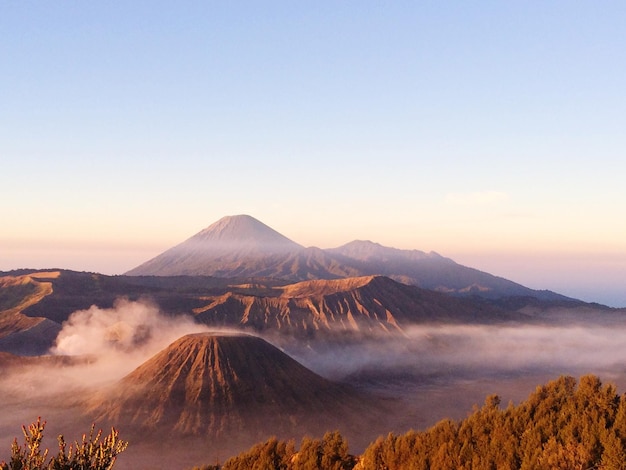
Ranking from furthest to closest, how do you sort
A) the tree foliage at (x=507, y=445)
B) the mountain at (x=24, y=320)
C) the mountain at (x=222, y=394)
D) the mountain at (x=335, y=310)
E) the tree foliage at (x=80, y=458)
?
1. the mountain at (x=335, y=310)
2. the mountain at (x=24, y=320)
3. the mountain at (x=222, y=394)
4. the tree foliage at (x=507, y=445)
5. the tree foliage at (x=80, y=458)

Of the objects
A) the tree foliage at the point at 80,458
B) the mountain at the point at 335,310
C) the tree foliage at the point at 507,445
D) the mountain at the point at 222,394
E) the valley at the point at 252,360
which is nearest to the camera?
the tree foliage at the point at 80,458

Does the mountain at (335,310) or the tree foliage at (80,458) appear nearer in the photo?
the tree foliage at (80,458)

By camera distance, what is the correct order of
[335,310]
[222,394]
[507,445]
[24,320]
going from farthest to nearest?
[335,310] < [24,320] < [222,394] < [507,445]

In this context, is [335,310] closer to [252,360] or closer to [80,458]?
[252,360]

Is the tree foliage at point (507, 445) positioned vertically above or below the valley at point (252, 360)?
above

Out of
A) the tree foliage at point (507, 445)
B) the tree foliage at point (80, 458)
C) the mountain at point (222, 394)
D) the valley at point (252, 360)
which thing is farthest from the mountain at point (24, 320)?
the tree foliage at point (80, 458)

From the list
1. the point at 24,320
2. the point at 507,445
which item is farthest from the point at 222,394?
the point at 24,320

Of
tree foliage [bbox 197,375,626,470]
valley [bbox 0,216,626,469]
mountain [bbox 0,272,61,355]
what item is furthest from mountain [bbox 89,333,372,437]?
mountain [bbox 0,272,61,355]

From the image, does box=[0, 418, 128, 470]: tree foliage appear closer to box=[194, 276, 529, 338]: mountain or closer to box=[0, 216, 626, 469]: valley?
Result: box=[0, 216, 626, 469]: valley

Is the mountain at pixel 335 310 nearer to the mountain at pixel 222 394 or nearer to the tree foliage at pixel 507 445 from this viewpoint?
the mountain at pixel 222 394

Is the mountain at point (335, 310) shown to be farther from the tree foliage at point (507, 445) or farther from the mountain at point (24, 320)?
the tree foliage at point (507, 445)
